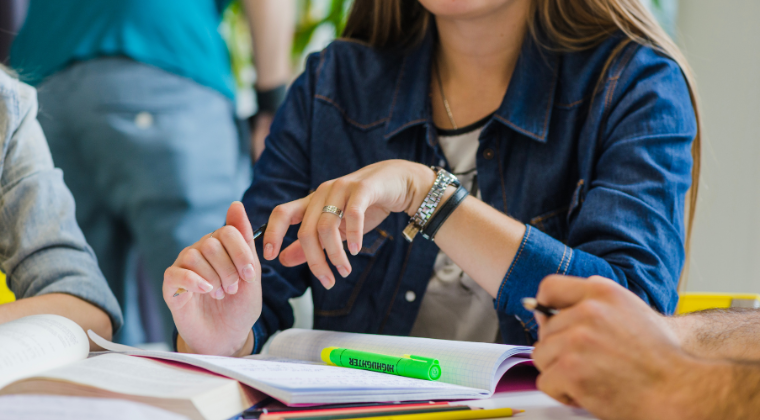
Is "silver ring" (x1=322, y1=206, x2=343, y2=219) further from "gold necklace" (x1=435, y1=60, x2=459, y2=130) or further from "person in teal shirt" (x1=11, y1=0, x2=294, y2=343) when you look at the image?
"person in teal shirt" (x1=11, y1=0, x2=294, y2=343)

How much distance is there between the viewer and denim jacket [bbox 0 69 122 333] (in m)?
0.84

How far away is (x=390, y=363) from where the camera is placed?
62 centimetres

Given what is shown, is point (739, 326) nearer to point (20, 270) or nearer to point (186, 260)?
point (186, 260)

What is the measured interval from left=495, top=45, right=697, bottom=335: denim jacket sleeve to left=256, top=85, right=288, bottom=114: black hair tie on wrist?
978mm

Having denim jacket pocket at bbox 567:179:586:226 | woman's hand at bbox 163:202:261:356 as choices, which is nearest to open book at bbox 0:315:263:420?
woman's hand at bbox 163:202:261:356

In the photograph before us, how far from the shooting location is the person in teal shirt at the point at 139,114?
1388mm

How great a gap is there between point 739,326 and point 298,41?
2.11m

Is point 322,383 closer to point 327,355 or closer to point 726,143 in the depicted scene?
point 327,355

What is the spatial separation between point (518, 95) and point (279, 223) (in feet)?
1.62

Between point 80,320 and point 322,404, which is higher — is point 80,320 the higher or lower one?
the lower one

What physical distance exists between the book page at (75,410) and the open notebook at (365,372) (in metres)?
0.11

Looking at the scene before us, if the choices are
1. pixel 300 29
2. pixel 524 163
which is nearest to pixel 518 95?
pixel 524 163

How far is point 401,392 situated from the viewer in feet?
1.70

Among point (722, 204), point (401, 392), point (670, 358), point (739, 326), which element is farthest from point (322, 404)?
point (722, 204)
